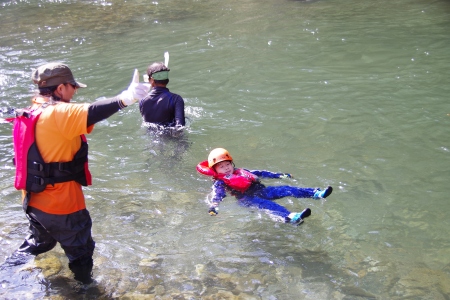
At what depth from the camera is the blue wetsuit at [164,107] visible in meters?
7.42

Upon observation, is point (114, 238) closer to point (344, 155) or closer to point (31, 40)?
point (344, 155)

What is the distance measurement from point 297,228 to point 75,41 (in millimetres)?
10970

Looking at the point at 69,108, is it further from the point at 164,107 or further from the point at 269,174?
the point at 164,107

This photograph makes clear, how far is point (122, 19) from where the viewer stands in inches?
672

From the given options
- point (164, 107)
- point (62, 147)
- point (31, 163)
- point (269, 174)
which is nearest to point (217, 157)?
point (269, 174)

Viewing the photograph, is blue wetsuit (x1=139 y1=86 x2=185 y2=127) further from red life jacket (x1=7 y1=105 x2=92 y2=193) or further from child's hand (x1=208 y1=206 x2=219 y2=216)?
red life jacket (x1=7 y1=105 x2=92 y2=193)

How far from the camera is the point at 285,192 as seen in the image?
19.1ft

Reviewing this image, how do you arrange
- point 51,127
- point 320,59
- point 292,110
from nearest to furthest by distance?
point 51,127 < point 292,110 < point 320,59

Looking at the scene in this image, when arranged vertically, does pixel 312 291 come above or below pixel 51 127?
below

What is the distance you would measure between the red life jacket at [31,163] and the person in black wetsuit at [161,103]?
3575 millimetres

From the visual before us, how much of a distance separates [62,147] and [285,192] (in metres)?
2.85

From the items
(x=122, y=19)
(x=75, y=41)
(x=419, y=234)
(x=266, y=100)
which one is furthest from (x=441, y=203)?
(x=122, y=19)

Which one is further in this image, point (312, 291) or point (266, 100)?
point (266, 100)

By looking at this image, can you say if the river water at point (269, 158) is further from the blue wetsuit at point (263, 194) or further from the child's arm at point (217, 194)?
the child's arm at point (217, 194)
